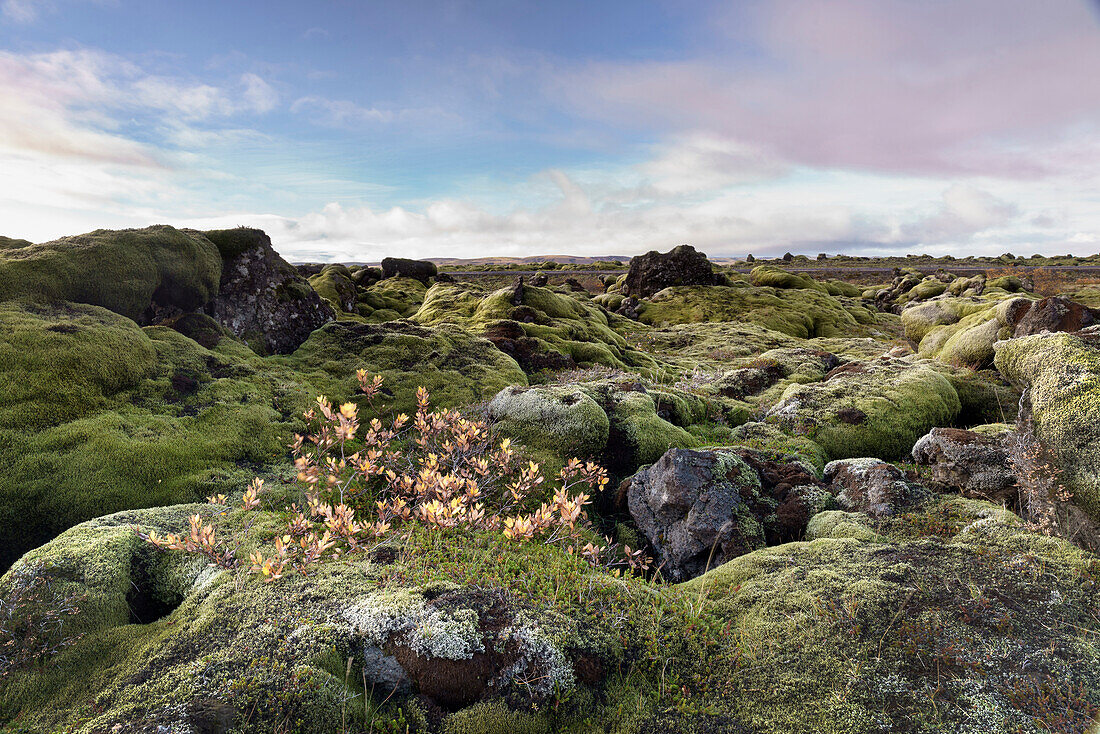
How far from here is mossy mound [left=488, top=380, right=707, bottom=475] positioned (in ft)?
29.5

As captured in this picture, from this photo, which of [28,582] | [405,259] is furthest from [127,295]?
[405,259]

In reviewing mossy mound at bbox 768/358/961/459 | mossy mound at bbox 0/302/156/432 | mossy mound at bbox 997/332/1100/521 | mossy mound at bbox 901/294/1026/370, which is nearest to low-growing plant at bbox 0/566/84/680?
mossy mound at bbox 0/302/156/432

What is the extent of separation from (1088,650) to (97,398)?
12.3m

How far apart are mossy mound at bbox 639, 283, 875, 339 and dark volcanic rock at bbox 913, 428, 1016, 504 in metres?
27.1

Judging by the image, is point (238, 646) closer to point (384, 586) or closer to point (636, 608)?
point (384, 586)

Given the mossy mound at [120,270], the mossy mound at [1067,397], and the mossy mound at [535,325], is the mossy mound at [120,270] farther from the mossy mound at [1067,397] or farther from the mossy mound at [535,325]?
the mossy mound at [1067,397]

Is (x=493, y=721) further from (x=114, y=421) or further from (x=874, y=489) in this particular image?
(x=114, y=421)

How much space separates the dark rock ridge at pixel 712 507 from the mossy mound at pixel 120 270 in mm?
11123

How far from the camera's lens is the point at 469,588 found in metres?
4.52

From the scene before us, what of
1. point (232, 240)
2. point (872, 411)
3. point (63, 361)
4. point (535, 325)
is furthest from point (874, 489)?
point (232, 240)

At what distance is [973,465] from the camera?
6879 mm

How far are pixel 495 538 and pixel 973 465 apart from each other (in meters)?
6.82

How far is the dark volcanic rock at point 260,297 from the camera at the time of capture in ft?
41.4

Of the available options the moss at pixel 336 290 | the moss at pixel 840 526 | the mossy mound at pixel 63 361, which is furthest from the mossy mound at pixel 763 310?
the mossy mound at pixel 63 361
